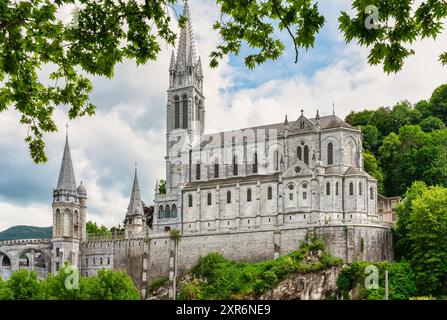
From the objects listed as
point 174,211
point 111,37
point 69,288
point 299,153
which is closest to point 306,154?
point 299,153

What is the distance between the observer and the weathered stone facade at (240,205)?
62.1 metres

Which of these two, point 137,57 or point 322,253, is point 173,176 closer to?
point 322,253

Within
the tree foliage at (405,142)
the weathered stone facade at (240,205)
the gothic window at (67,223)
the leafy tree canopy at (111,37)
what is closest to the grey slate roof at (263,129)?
the weathered stone facade at (240,205)

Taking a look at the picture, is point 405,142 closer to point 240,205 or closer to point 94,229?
point 240,205

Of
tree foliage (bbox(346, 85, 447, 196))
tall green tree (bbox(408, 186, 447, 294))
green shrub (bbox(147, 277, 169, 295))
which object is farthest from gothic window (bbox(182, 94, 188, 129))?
tall green tree (bbox(408, 186, 447, 294))

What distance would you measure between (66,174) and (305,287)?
30547 millimetres

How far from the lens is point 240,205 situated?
67.1 metres

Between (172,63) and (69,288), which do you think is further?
(172,63)

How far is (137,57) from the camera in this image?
11.3 m

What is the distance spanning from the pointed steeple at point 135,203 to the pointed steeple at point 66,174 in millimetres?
9293

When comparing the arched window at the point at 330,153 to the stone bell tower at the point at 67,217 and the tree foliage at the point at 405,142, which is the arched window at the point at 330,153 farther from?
the stone bell tower at the point at 67,217

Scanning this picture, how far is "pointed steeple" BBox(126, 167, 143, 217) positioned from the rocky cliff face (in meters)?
27.9
